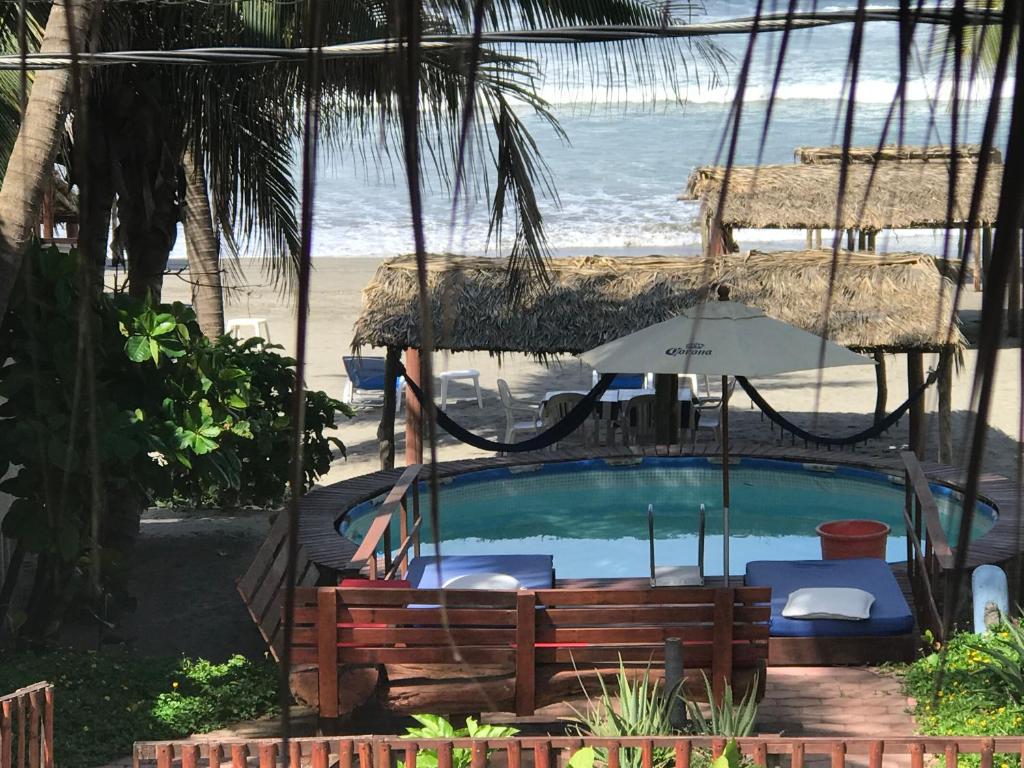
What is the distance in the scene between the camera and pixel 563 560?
11.0 m

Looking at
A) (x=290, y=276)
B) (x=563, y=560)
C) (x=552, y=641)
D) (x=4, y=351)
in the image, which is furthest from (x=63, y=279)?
(x=563, y=560)

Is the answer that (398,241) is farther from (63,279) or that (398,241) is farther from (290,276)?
(63,279)

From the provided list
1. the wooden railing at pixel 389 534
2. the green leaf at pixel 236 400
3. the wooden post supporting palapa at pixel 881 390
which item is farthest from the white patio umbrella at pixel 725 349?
the wooden post supporting palapa at pixel 881 390

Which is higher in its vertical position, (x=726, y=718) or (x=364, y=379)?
(x=726, y=718)

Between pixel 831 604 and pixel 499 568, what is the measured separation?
2.01 m

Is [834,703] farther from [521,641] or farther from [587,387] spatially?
[587,387]

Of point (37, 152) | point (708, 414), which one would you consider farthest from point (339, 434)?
point (37, 152)

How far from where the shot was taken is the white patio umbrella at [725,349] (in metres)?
8.09

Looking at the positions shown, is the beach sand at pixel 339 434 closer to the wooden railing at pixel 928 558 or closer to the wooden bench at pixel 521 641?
the wooden railing at pixel 928 558

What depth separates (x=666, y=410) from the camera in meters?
13.2

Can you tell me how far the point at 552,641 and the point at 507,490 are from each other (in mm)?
5997

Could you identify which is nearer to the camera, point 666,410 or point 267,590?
point 267,590

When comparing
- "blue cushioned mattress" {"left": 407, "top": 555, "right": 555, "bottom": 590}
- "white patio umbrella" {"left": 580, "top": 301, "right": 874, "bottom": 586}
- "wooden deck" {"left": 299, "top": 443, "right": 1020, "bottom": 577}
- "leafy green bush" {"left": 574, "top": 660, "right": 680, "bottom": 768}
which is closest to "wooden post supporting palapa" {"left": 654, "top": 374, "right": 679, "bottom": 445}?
"wooden deck" {"left": 299, "top": 443, "right": 1020, "bottom": 577}

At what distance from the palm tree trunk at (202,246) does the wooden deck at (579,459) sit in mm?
1876
